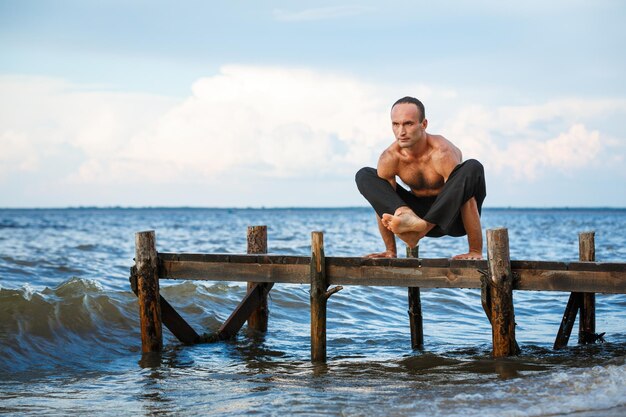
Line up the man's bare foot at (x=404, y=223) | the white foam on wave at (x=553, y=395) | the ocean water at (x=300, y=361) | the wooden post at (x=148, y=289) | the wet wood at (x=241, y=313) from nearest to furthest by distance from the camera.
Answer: the white foam on wave at (x=553, y=395), the ocean water at (x=300, y=361), the man's bare foot at (x=404, y=223), the wooden post at (x=148, y=289), the wet wood at (x=241, y=313)

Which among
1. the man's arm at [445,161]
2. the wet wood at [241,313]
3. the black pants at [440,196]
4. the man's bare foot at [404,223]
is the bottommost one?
the wet wood at [241,313]

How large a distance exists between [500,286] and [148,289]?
415 cm

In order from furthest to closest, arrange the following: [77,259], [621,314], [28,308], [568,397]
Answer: [77,259], [621,314], [28,308], [568,397]

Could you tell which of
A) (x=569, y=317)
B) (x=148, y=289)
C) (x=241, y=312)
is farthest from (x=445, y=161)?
(x=241, y=312)

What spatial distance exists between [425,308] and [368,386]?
698 centimetres

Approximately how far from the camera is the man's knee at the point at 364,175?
890 cm

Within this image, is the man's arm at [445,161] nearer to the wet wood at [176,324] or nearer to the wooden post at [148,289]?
the wooden post at [148,289]

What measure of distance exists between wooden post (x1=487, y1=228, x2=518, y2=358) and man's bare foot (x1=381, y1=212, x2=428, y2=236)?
2.28 feet

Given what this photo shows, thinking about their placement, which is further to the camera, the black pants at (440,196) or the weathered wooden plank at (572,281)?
the black pants at (440,196)

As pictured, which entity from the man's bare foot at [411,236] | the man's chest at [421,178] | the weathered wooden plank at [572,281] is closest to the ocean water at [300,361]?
the weathered wooden plank at [572,281]

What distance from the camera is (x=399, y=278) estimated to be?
854 centimetres

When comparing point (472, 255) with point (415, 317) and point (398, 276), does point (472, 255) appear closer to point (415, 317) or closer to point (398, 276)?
point (398, 276)

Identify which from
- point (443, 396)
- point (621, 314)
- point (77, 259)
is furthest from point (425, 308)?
point (77, 259)

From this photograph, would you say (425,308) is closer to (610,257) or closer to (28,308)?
(28,308)
